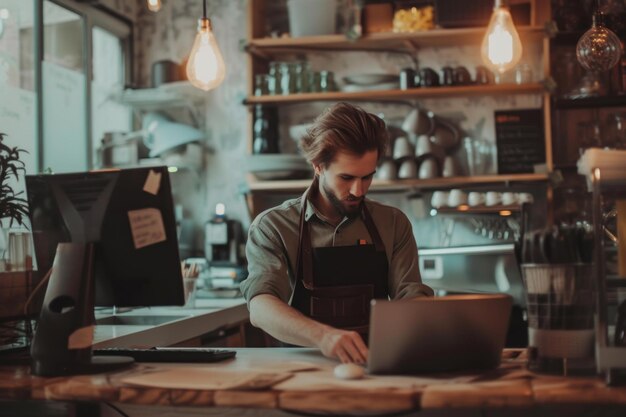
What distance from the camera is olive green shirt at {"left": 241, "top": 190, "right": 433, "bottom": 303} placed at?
8.29ft

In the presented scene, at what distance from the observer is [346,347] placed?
6.17ft

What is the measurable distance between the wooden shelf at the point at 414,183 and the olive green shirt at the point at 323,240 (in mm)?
1850

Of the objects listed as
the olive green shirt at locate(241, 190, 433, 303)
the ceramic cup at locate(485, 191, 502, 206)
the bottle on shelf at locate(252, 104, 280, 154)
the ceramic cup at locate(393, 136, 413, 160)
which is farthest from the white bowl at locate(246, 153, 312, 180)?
the olive green shirt at locate(241, 190, 433, 303)

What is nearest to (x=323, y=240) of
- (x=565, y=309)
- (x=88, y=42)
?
(x=565, y=309)

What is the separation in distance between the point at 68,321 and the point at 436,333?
2.68 ft

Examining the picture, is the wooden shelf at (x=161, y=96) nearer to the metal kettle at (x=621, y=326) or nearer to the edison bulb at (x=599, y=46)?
the edison bulb at (x=599, y=46)

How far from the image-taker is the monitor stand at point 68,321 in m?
1.86

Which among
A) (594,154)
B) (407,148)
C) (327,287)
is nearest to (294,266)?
(327,287)

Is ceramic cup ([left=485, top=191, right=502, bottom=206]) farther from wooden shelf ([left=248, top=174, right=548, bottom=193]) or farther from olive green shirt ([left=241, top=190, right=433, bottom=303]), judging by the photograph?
olive green shirt ([left=241, top=190, right=433, bottom=303])

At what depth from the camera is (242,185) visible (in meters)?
4.85

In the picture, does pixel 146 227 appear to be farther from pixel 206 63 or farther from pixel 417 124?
pixel 417 124

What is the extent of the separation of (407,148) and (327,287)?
2.12 meters

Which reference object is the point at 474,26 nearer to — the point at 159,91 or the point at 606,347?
the point at 159,91

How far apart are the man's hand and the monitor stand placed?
0.46 m
